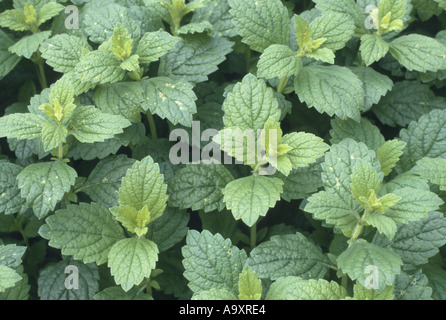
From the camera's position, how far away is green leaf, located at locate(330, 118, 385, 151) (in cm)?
213

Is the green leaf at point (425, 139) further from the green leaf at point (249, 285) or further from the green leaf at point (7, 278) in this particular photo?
the green leaf at point (7, 278)

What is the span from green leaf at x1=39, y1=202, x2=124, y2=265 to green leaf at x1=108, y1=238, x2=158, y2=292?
0.07 m

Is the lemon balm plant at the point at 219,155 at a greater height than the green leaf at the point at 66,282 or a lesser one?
greater

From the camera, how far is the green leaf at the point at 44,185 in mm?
1818

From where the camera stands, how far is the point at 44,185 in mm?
1865

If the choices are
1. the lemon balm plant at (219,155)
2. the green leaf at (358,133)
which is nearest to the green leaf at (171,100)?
the lemon balm plant at (219,155)

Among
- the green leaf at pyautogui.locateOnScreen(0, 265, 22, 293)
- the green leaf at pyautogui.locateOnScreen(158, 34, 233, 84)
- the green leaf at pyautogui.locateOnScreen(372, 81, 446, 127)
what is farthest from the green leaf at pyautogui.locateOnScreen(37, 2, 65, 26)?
the green leaf at pyautogui.locateOnScreen(372, 81, 446, 127)

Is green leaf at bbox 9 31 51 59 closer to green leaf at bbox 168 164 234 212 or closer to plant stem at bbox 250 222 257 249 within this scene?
green leaf at bbox 168 164 234 212

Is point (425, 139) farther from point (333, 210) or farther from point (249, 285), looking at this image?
point (249, 285)

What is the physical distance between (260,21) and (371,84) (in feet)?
1.85

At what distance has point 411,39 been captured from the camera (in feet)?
7.46

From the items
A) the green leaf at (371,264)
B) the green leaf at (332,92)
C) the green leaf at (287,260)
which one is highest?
the green leaf at (332,92)

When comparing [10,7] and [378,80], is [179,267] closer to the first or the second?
[378,80]
